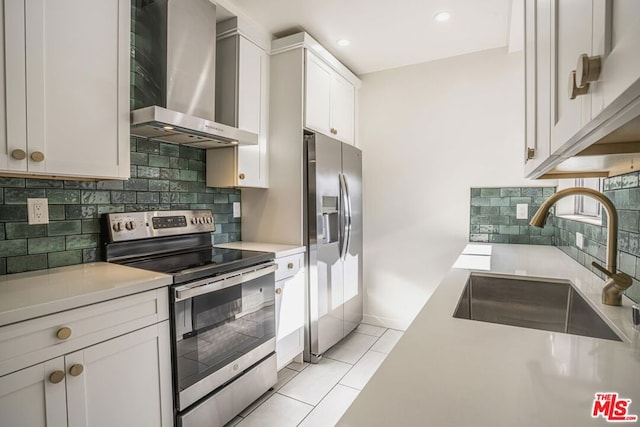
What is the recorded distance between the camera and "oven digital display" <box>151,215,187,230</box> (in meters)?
2.04

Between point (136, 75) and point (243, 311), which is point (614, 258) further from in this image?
point (136, 75)

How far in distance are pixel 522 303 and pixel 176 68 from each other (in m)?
2.12

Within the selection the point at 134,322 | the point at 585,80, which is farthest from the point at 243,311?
the point at 585,80

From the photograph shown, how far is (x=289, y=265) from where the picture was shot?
2.38m

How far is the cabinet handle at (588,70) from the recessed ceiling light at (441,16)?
7.42 feet

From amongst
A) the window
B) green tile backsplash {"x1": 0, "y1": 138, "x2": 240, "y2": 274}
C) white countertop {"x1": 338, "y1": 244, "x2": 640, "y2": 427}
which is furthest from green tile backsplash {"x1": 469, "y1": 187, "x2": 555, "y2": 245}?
green tile backsplash {"x1": 0, "y1": 138, "x2": 240, "y2": 274}

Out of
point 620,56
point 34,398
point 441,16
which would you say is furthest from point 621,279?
point 441,16

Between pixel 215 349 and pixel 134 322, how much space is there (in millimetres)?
515

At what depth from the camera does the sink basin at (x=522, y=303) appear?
50.4 inches

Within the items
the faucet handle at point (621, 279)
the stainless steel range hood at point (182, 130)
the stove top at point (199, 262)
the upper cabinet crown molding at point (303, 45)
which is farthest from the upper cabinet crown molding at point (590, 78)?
the upper cabinet crown molding at point (303, 45)

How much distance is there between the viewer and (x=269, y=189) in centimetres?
265

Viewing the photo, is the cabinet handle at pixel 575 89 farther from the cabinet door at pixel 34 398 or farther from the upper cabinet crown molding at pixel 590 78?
the cabinet door at pixel 34 398

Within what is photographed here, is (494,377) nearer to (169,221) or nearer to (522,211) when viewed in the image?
(169,221)

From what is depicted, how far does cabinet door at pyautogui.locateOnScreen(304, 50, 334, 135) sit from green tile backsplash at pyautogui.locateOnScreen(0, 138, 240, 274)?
2.94ft
